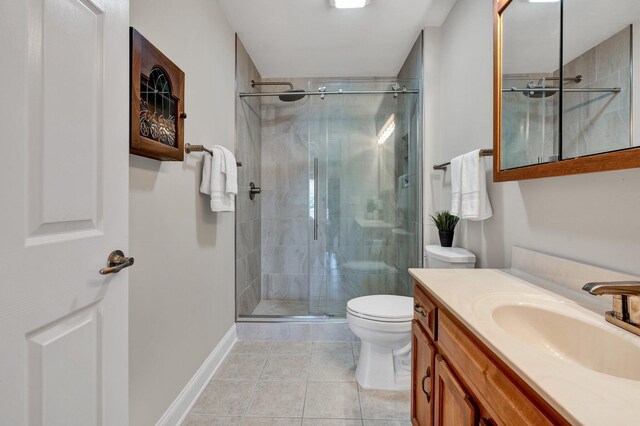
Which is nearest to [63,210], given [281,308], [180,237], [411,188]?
[180,237]

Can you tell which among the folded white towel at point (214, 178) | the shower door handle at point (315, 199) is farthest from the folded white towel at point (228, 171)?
the shower door handle at point (315, 199)

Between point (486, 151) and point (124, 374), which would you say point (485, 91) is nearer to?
point (486, 151)

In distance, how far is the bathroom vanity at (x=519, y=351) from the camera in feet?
1.64

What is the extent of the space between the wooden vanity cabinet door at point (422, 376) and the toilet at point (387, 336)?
374 millimetres

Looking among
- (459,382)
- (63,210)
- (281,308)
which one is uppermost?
(63,210)

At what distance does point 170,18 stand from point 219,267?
4.95 ft

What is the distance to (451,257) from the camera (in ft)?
5.64

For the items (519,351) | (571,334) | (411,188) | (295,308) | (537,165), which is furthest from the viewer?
(295,308)

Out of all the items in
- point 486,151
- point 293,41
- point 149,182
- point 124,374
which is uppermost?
point 293,41

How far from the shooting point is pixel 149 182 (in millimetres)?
1257

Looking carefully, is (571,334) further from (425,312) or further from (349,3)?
(349,3)

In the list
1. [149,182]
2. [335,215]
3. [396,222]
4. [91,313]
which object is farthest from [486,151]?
[91,313]

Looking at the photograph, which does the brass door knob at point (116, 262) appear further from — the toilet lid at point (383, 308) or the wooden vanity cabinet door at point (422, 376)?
the toilet lid at point (383, 308)

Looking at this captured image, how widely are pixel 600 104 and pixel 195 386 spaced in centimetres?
222
